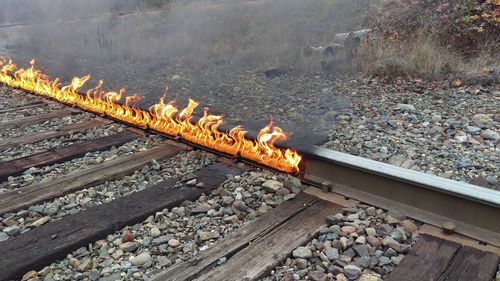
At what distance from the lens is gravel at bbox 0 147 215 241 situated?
Result: 3061 mm

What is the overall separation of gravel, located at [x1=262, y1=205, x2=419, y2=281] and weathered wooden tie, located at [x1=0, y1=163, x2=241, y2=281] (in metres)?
A: 1.04

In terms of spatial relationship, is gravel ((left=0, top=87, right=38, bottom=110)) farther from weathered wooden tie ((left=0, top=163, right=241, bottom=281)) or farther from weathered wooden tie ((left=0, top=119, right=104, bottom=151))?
weathered wooden tie ((left=0, top=163, right=241, bottom=281))

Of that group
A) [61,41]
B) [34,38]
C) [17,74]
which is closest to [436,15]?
[17,74]

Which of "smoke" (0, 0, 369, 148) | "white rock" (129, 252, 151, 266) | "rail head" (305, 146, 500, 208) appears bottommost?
"smoke" (0, 0, 369, 148)

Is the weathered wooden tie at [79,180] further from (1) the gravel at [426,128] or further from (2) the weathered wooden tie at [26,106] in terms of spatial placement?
(2) the weathered wooden tie at [26,106]

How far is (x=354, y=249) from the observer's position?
254 centimetres

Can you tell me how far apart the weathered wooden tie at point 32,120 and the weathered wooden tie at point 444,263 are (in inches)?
179

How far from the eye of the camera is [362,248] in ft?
8.32

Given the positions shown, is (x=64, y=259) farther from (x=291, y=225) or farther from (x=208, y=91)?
(x=208, y=91)

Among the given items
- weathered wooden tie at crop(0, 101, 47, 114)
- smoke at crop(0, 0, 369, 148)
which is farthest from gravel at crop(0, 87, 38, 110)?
smoke at crop(0, 0, 369, 148)

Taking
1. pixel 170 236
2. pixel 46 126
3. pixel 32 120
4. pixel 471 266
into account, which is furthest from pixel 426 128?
pixel 32 120

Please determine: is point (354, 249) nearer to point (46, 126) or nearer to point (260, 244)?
point (260, 244)

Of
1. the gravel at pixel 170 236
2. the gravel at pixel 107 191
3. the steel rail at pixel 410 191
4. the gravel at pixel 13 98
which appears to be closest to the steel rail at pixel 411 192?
the steel rail at pixel 410 191

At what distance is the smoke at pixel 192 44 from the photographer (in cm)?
709
